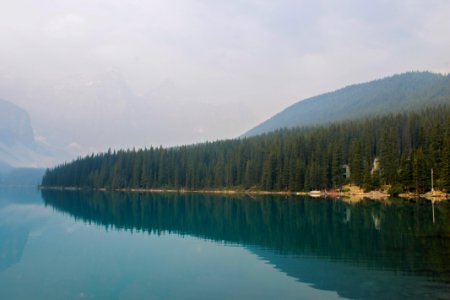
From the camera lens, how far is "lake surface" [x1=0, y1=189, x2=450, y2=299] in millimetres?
20250

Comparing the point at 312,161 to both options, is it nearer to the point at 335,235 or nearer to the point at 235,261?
the point at 335,235

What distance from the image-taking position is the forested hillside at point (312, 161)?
101188 millimetres

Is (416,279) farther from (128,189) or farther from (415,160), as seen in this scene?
(128,189)

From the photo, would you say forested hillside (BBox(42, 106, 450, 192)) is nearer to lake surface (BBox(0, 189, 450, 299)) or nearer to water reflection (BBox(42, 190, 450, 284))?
water reflection (BBox(42, 190, 450, 284))

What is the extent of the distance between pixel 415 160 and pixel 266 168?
5088cm

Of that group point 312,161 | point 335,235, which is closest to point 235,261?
point 335,235

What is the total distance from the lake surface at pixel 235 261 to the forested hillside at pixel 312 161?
59768mm

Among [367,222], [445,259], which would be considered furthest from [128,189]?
[445,259]

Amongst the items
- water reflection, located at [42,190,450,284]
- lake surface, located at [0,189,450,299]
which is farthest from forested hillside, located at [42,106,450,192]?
lake surface, located at [0,189,450,299]

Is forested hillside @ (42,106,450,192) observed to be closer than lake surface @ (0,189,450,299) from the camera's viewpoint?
No

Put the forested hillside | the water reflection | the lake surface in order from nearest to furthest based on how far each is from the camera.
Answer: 1. the lake surface
2. the water reflection
3. the forested hillside

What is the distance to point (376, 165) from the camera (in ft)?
412

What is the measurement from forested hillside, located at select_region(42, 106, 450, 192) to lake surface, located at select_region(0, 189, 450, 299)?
59.8 meters

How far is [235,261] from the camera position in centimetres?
2745
